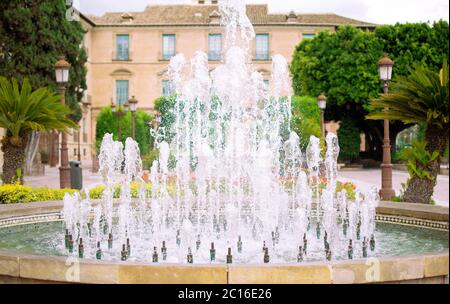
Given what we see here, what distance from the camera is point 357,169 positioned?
26.9 m

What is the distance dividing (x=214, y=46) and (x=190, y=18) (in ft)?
8.65

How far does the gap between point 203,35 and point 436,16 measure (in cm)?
3885

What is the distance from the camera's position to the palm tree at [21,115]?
9.77 meters

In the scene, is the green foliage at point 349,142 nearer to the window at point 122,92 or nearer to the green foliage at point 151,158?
the green foliage at point 151,158

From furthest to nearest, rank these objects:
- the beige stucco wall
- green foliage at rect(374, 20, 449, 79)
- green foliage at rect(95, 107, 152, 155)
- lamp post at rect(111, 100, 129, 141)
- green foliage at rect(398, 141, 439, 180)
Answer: the beige stucco wall → green foliage at rect(95, 107, 152, 155) → green foliage at rect(374, 20, 449, 79) → lamp post at rect(111, 100, 129, 141) → green foliage at rect(398, 141, 439, 180)

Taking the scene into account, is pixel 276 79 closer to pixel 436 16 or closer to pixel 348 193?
pixel 348 193

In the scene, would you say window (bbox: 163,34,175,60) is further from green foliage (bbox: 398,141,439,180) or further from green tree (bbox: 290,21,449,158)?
green foliage (bbox: 398,141,439,180)

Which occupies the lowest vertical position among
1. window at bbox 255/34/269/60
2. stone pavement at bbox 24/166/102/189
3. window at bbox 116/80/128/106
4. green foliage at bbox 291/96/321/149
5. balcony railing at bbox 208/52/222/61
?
stone pavement at bbox 24/166/102/189

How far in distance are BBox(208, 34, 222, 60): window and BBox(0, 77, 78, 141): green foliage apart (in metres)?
32.4

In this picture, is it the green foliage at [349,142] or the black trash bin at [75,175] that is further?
the green foliage at [349,142]

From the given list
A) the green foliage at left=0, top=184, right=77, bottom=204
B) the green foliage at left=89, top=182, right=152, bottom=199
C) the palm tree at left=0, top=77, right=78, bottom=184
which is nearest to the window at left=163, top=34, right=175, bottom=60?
the green foliage at left=89, top=182, right=152, bottom=199

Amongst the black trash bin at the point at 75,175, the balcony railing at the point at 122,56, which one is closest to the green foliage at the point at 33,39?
the black trash bin at the point at 75,175

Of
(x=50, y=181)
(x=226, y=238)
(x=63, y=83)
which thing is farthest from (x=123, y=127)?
(x=226, y=238)

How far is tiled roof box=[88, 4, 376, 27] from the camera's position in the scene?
41.0 meters
